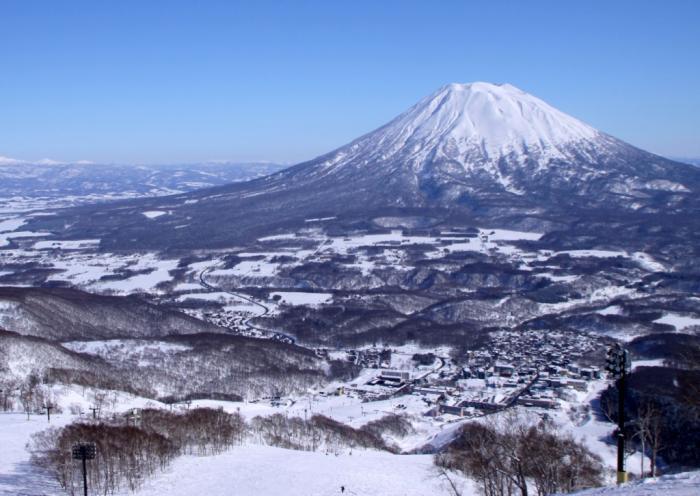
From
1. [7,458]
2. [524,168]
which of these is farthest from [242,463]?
[524,168]

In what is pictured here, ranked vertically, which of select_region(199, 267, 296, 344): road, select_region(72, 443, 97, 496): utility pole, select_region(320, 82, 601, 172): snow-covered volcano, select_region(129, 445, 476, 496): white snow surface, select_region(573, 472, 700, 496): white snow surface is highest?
select_region(320, 82, 601, 172): snow-covered volcano

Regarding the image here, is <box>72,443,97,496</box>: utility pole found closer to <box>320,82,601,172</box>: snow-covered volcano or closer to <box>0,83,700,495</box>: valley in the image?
<box>0,83,700,495</box>: valley

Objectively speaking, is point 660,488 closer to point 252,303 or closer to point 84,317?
point 84,317

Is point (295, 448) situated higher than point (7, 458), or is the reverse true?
point (7, 458)

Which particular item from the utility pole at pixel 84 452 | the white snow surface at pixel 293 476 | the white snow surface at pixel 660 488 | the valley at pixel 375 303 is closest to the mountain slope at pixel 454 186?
the valley at pixel 375 303

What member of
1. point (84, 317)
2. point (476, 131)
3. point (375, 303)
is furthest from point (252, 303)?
point (476, 131)

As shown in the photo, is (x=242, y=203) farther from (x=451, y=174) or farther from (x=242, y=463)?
(x=242, y=463)

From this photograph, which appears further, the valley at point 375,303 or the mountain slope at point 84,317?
the mountain slope at point 84,317

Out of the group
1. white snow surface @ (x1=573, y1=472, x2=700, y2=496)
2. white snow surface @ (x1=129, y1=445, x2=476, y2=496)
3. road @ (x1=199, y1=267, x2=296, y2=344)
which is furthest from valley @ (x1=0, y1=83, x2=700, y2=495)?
white snow surface @ (x1=573, y1=472, x2=700, y2=496)

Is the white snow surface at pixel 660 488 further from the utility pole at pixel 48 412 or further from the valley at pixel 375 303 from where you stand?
the utility pole at pixel 48 412
